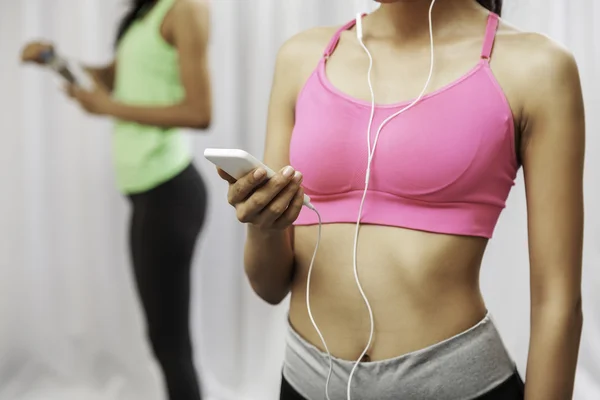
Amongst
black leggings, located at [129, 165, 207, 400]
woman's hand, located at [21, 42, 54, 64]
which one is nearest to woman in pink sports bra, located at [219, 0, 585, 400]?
black leggings, located at [129, 165, 207, 400]

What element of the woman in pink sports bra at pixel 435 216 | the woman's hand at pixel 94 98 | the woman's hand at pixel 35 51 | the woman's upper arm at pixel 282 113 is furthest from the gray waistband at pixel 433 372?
the woman's hand at pixel 35 51

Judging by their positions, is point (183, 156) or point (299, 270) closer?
point (299, 270)

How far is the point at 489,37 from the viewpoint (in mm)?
716

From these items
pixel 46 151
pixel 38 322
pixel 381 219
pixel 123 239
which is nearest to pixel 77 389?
pixel 38 322

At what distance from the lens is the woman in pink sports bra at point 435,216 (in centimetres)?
67

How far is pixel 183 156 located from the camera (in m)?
1.36

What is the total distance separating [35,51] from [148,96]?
46cm

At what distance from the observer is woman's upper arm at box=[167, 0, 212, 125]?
128 centimetres

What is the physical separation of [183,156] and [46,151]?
0.47 metres

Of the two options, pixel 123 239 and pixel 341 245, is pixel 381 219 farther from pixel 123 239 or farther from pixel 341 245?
pixel 123 239

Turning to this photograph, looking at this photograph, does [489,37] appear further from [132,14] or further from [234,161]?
[132,14]

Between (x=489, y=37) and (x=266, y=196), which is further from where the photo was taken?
(x=489, y=37)

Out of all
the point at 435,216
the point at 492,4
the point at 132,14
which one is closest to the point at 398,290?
the point at 435,216

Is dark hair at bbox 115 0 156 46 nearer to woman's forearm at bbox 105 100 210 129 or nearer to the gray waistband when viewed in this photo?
woman's forearm at bbox 105 100 210 129
